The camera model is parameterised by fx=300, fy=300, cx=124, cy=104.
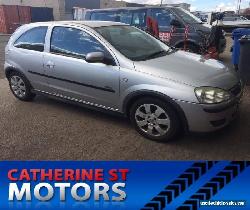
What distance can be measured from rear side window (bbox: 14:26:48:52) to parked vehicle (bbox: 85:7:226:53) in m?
4.96

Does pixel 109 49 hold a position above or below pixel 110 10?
below

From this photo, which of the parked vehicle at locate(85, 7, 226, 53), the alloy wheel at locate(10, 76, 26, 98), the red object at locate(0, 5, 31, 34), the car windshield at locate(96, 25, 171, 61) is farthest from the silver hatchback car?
the red object at locate(0, 5, 31, 34)

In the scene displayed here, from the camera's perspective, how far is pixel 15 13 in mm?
26625

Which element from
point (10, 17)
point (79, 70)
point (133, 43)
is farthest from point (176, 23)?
point (10, 17)

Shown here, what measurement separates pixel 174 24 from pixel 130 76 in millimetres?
5674

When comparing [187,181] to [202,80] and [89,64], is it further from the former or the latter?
[89,64]

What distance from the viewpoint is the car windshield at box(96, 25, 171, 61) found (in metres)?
4.34

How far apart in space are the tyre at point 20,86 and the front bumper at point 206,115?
3.13 m

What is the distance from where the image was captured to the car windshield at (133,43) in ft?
14.2

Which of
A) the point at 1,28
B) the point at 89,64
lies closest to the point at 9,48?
the point at 89,64

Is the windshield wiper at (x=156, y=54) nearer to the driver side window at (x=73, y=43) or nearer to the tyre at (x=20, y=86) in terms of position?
the driver side window at (x=73, y=43)

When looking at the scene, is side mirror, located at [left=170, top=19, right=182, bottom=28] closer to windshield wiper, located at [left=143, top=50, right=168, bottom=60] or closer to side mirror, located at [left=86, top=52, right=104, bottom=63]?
windshield wiper, located at [left=143, top=50, right=168, bottom=60]

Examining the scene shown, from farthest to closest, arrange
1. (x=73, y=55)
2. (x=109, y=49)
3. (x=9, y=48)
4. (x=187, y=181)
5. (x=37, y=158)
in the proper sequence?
(x=9, y=48)
(x=73, y=55)
(x=109, y=49)
(x=37, y=158)
(x=187, y=181)

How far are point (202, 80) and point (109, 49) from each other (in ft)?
4.52
